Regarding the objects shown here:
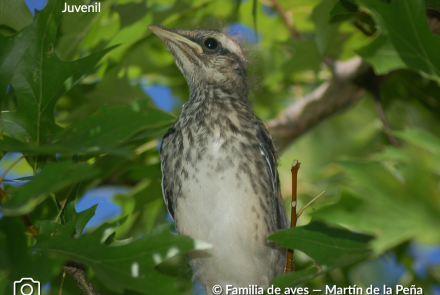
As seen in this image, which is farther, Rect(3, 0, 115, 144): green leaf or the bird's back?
the bird's back

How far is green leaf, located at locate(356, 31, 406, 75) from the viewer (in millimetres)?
2232

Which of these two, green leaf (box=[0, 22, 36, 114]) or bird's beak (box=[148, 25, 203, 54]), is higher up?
green leaf (box=[0, 22, 36, 114])

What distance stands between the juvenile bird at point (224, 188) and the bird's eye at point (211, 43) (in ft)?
0.92

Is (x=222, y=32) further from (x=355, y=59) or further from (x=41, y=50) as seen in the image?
(x=41, y=50)

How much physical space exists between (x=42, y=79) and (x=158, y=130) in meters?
0.65

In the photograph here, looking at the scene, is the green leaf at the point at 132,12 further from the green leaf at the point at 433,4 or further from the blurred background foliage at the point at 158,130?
the green leaf at the point at 433,4

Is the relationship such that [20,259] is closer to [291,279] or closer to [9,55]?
[9,55]

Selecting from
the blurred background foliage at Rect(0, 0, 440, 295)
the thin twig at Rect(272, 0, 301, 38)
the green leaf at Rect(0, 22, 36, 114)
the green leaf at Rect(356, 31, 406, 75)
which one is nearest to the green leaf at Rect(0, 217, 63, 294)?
the blurred background foliage at Rect(0, 0, 440, 295)

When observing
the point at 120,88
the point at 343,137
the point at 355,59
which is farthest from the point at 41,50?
the point at 343,137

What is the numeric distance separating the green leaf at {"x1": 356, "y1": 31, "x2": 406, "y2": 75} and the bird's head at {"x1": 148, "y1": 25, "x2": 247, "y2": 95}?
114cm

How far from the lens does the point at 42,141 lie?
7.29ft

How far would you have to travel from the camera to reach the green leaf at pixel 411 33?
78.0 inches

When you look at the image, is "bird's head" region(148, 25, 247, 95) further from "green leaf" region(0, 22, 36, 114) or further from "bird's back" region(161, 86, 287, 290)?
"green leaf" region(0, 22, 36, 114)

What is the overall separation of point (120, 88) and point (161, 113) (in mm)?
1646
